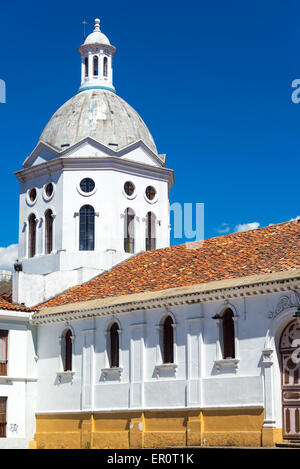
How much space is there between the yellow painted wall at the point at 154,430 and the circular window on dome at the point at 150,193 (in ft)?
37.6

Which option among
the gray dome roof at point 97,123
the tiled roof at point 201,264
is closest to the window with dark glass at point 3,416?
the tiled roof at point 201,264

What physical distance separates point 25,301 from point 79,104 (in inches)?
409

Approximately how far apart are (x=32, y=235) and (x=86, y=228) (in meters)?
2.99

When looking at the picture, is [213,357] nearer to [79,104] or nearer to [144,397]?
[144,397]

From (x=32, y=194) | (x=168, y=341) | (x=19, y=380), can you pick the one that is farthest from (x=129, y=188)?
(x=168, y=341)

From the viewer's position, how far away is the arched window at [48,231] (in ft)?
127

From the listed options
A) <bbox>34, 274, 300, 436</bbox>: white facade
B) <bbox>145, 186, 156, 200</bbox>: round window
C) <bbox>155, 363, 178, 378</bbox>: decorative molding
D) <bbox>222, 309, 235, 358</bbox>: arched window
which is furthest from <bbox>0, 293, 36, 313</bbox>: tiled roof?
<bbox>222, 309, 235, 358</bbox>: arched window

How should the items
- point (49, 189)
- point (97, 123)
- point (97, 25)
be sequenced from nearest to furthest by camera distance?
point (49, 189) → point (97, 123) → point (97, 25)

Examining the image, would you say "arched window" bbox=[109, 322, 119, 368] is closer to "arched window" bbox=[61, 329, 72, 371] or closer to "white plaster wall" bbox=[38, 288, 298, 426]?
"white plaster wall" bbox=[38, 288, 298, 426]

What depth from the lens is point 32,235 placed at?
39.7 m

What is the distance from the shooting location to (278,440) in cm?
2511

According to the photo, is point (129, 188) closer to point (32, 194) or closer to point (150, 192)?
point (150, 192)

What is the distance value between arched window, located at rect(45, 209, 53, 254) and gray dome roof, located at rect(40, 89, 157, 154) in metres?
2.99

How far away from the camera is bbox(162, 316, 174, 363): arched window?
94.1 ft
